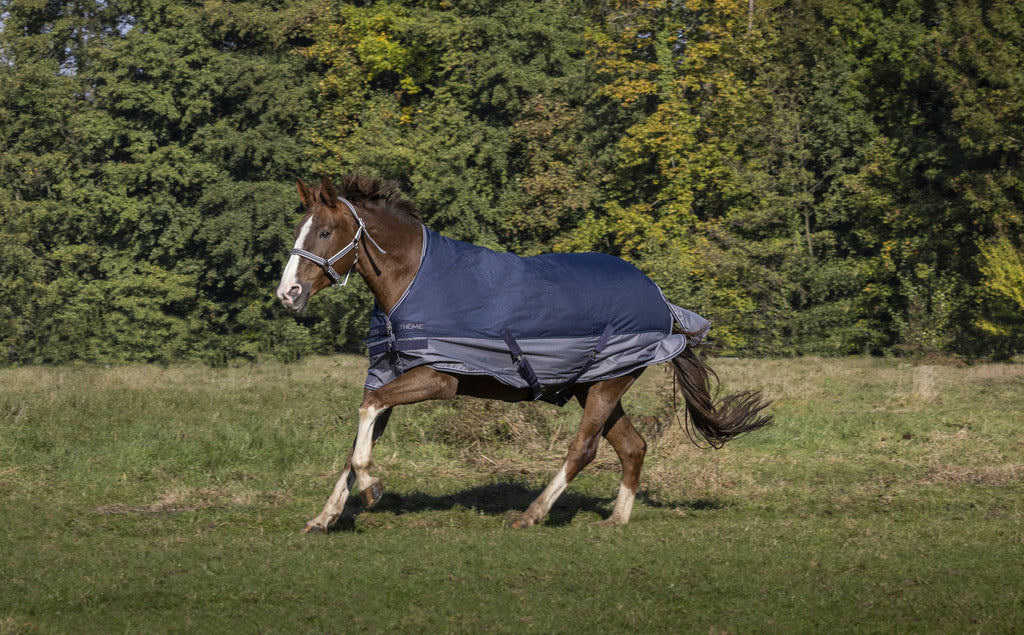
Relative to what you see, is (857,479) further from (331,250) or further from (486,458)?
(331,250)

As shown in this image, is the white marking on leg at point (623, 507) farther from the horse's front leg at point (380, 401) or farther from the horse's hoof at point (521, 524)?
the horse's front leg at point (380, 401)

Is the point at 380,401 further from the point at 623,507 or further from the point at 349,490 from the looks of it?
the point at 623,507

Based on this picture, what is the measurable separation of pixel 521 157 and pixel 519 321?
28465 millimetres

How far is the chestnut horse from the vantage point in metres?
8.23

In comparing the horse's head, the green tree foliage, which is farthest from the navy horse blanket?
the green tree foliage

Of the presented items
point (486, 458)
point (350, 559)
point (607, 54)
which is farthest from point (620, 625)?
point (607, 54)

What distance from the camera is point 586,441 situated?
925 cm

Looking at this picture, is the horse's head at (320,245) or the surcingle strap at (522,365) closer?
the horse's head at (320,245)

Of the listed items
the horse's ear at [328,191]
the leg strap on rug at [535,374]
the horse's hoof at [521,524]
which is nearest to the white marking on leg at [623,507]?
the horse's hoof at [521,524]

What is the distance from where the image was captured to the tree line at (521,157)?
3406 cm

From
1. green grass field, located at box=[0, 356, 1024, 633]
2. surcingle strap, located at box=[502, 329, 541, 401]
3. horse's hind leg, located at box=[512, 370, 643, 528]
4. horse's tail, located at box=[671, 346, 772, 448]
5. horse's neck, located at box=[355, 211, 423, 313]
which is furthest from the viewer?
horse's tail, located at box=[671, 346, 772, 448]

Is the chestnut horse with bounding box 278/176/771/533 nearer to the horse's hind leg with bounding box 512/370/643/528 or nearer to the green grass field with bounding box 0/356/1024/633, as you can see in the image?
the horse's hind leg with bounding box 512/370/643/528

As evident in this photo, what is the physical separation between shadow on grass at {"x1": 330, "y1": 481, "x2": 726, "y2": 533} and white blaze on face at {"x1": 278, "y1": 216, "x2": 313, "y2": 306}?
7.36 ft

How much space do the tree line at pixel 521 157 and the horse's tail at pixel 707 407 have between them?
22.6 meters
